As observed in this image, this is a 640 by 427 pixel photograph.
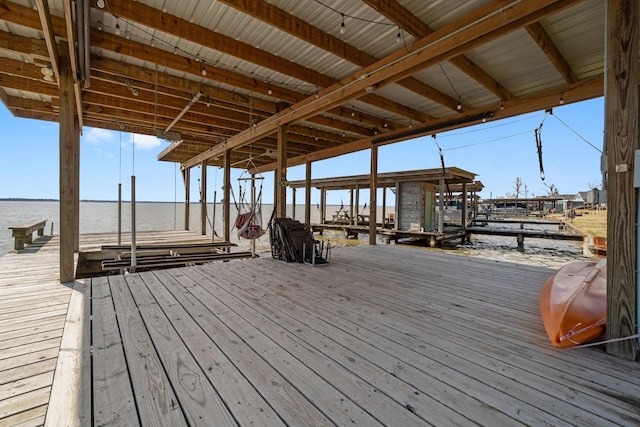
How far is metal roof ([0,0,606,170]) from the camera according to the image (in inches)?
114

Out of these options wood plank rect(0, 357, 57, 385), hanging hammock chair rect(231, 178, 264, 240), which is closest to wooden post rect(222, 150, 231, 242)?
hanging hammock chair rect(231, 178, 264, 240)

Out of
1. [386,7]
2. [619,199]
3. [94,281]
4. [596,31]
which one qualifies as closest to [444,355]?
[619,199]

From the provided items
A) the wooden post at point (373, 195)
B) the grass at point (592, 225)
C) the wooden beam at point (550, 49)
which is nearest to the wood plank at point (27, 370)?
the wooden beam at point (550, 49)

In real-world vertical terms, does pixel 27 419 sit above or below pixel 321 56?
A: below

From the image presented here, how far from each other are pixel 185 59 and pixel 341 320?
3.88 meters

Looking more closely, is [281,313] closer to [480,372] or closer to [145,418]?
[145,418]

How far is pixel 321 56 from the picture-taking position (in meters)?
3.93

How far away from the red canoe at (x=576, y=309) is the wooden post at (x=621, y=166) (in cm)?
11

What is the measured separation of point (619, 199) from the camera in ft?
6.04

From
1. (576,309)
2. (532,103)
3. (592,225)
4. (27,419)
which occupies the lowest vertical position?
(27,419)

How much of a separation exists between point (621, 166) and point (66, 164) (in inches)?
203

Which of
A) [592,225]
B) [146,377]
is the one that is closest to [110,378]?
[146,377]

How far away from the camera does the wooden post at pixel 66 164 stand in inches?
134

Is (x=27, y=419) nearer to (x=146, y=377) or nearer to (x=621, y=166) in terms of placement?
(x=146, y=377)
